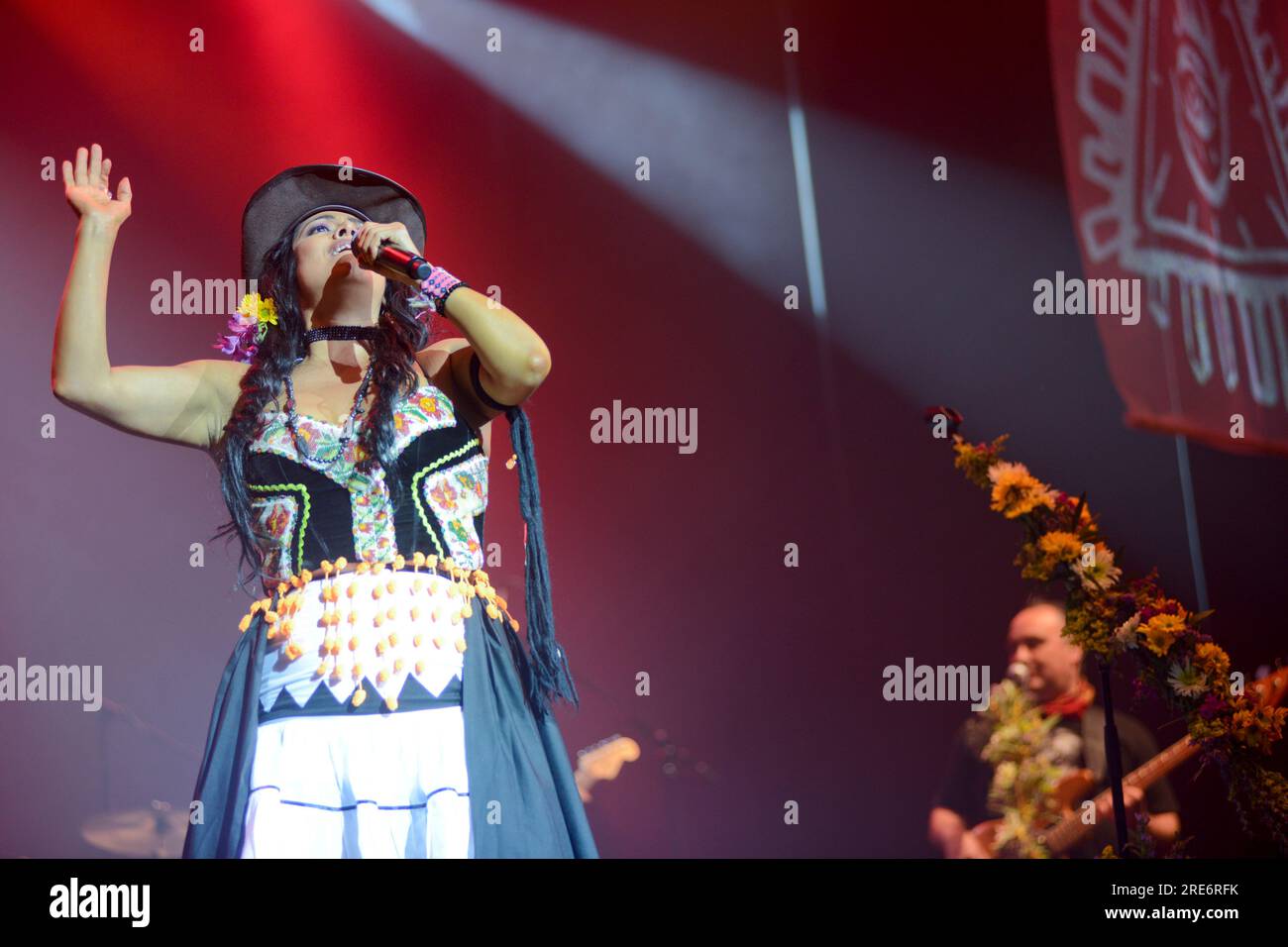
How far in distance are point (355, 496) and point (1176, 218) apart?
2452mm

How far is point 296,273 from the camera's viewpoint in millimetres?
2334

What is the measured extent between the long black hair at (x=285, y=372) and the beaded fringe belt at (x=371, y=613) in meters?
0.12

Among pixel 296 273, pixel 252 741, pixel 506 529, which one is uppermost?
pixel 296 273

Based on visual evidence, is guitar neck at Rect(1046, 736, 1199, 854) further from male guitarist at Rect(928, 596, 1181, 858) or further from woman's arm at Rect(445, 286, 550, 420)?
woman's arm at Rect(445, 286, 550, 420)

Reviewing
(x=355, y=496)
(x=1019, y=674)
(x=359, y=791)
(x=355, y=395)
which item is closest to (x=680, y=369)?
(x=1019, y=674)

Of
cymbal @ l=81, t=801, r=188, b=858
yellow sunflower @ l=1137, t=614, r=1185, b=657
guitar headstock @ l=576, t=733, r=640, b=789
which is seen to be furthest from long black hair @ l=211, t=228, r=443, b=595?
yellow sunflower @ l=1137, t=614, r=1185, b=657

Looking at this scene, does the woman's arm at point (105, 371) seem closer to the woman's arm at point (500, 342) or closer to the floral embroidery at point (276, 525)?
the floral embroidery at point (276, 525)

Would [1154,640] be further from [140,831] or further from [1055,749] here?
[140,831]

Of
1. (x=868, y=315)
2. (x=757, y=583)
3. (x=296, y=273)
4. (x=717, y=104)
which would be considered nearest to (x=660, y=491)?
(x=757, y=583)

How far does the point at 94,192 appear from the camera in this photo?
7.10 feet

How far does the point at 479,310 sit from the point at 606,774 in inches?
65.0

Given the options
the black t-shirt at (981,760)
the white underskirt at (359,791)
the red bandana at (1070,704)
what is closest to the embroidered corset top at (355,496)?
the white underskirt at (359,791)

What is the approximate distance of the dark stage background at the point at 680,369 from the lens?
330 centimetres
